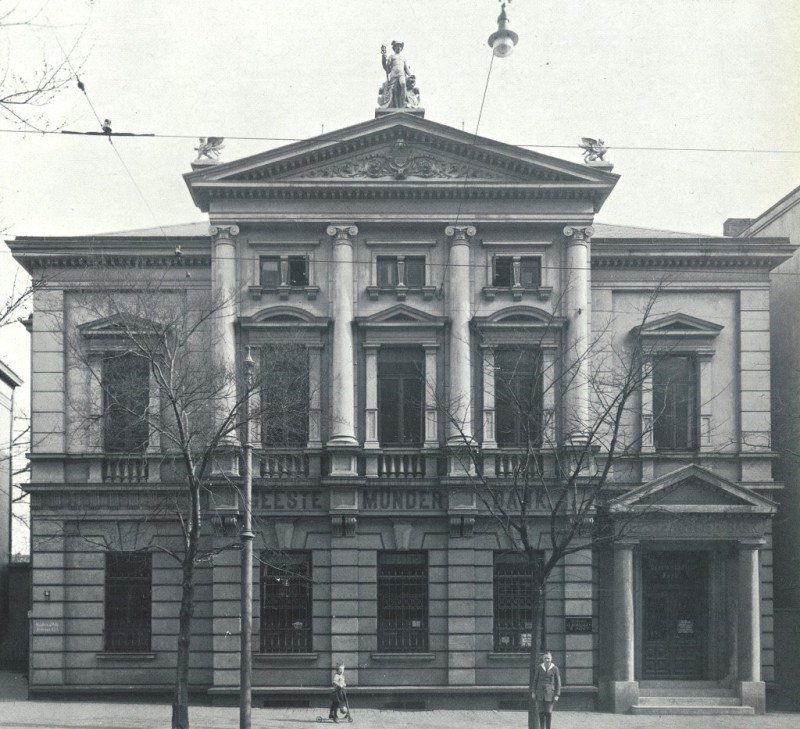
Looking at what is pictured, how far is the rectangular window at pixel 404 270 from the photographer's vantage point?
2661cm

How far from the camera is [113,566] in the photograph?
26.1 m

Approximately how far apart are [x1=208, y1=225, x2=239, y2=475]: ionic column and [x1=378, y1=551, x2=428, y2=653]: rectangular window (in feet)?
14.9

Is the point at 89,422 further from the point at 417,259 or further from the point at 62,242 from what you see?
the point at 417,259

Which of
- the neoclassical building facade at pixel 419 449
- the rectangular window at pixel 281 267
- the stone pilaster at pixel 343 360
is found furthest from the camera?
the rectangular window at pixel 281 267

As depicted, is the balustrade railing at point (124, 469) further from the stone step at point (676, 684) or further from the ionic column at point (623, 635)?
the stone step at point (676, 684)

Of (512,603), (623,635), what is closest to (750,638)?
(623,635)

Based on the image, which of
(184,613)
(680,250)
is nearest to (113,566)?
(184,613)

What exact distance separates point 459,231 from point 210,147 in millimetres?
6678

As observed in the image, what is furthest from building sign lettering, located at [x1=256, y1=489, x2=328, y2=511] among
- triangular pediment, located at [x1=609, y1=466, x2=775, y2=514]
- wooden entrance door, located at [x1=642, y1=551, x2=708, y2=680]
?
wooden entrance door, located at [x1=642, y1=551, x2=708, y2=680]

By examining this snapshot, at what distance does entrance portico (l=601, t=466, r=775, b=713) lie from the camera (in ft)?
82.4

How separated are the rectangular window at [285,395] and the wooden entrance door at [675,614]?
30.6 ft

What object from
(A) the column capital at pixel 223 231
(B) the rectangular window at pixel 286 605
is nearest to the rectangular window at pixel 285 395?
(B) the rectangular window at pixel 286 605

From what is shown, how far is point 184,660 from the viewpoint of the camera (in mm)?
20828

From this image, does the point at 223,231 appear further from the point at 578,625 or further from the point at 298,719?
the point at 578,625
